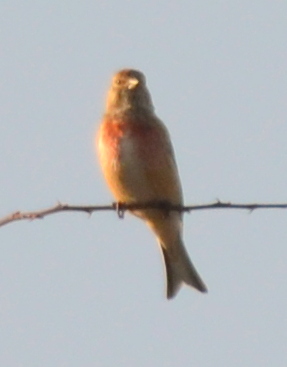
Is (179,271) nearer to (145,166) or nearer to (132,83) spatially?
(145,166)

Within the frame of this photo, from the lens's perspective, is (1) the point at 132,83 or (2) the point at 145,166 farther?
(1) the point at 132,83

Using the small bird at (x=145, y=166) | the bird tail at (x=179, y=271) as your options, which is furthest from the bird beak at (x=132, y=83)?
the bird tail at (x=179, y=271)

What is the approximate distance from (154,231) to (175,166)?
0.50 metres

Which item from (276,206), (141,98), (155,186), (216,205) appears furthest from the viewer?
(141,98)

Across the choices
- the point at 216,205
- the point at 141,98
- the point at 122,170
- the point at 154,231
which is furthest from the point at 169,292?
the point at 216,205

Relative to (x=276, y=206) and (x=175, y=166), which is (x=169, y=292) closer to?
(x=175, y=166)

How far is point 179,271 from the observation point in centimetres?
684

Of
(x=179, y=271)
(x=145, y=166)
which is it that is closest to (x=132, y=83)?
(x=145, y=166)

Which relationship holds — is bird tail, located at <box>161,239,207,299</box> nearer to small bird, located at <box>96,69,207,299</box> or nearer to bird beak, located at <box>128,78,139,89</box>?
small bird, located at <box>96,69,207,299</box>

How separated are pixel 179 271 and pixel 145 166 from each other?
918 millimetres

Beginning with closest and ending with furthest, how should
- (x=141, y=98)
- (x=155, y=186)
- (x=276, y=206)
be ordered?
(x=276, y=206) → (x=155, y=186) → (x=141, y=98)


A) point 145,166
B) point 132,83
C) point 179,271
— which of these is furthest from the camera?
point 132,83

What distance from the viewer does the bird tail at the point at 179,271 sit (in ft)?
21.4

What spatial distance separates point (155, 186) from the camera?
637cm
